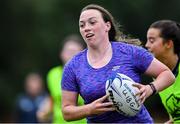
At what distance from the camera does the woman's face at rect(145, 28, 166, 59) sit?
8.02m

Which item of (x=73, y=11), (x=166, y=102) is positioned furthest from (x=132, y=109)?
(x=73, y=11)

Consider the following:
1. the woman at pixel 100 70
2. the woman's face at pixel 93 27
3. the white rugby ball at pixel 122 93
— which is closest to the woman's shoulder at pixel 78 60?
the woman at pixel 100 70

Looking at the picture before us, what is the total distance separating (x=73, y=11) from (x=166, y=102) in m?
16.1

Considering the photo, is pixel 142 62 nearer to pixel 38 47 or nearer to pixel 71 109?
pixel 71 109

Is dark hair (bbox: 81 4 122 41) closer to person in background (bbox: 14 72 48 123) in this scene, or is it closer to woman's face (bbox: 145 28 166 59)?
woman's face (bbox: 145 28 166 59)

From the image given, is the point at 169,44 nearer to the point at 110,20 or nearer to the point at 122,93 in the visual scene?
the point at 110,20

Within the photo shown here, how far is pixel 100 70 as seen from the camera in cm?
714

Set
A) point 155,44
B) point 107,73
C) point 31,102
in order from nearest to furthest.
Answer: point 107,73, point 155,44, point 31,102

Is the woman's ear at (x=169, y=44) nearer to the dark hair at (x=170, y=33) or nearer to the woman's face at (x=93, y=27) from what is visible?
the dark hair at (x=170, y=33)

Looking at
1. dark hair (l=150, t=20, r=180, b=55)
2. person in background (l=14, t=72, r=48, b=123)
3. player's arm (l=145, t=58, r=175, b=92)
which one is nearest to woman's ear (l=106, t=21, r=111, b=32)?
player's arm (l=145, t=58, r=175, b=92)

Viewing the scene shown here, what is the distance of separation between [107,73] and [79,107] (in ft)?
1.25

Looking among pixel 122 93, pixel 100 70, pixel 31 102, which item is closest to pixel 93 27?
pixel 100 70

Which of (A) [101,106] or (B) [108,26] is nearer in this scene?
(A) [101,106]

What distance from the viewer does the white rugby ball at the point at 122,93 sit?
22.8ft
